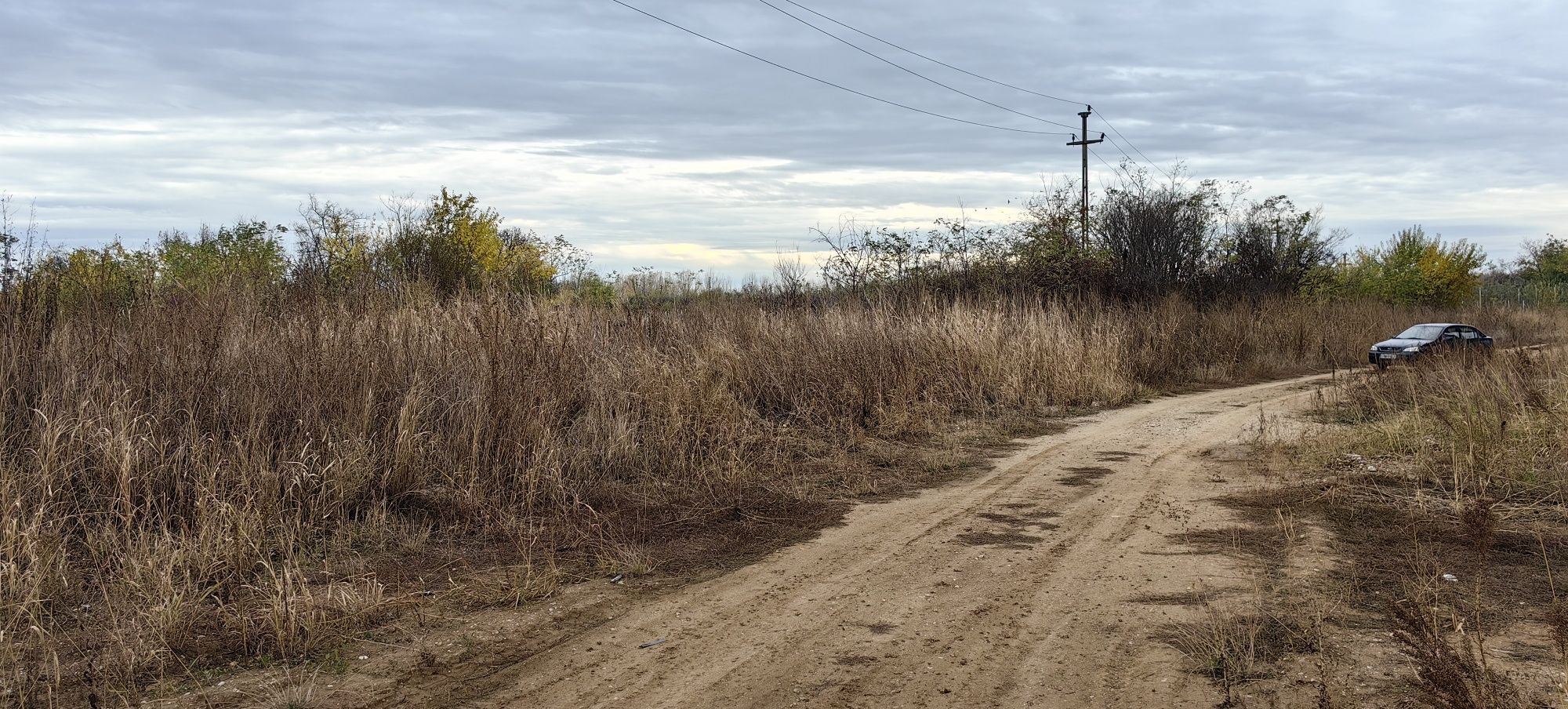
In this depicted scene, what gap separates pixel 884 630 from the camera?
4.90m

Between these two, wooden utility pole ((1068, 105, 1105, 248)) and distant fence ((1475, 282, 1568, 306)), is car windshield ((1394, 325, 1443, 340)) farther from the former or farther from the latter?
distant fence ((1475, 282, 1568, 306))

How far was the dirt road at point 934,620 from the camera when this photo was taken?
415cm

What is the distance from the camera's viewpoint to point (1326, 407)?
13.5 metres

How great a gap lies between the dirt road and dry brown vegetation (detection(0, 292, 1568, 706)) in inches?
30.8

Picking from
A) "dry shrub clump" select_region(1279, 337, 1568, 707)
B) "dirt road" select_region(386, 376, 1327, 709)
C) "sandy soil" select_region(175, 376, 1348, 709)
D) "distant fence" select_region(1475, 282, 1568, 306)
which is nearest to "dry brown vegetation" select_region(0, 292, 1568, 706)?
"dry shrub clump" select_region(1279, 337, 1568, 707)

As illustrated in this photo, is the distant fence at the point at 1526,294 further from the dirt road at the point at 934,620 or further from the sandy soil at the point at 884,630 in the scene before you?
the sandy soil at the point at 884,630

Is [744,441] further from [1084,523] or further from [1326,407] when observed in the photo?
[1326,407]

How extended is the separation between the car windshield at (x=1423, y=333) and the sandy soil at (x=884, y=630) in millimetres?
20969

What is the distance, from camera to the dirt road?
4.15 metres

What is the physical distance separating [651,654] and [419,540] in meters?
2.48

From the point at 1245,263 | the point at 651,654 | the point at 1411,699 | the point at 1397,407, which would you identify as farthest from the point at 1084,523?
the point at 1245,263

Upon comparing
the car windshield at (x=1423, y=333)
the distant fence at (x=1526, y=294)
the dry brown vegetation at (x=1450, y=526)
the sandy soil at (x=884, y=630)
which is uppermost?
the distant fence at (x=1526, y=294)

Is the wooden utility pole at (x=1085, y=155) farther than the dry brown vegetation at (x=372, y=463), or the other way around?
the wooden utility pole at (x=1085, y=155)

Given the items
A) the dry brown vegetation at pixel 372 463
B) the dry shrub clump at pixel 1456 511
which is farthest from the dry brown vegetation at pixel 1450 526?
the dry brown vegetation at pixel 372 463
